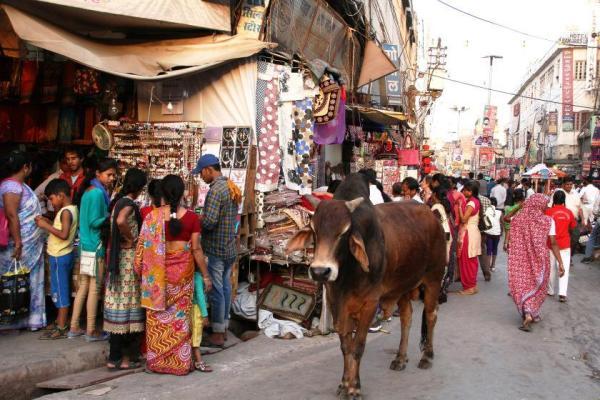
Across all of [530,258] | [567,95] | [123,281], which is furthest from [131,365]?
[567,95]

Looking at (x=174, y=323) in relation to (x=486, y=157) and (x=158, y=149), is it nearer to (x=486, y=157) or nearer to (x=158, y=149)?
(x=158, y=149)

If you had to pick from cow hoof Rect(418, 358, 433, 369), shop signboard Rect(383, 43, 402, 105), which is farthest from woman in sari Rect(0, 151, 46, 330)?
shop signboard Rect(383, 43, 402, 105)

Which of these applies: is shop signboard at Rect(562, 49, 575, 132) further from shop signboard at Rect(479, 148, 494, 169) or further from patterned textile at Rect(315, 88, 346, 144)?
patterned textile at Rect(315, 88, 346, 144)

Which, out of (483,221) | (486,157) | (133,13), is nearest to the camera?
(133,13)

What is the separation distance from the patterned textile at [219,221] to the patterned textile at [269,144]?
5.59ft

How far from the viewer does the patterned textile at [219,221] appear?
19.1 feet

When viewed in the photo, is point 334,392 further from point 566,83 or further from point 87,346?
point 566,83

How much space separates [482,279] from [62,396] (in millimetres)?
8579

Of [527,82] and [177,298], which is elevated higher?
[527,82]

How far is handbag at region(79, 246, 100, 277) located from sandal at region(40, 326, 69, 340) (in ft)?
2.34

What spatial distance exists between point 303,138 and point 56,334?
14.2 feet

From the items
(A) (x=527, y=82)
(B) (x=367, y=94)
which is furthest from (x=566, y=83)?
(B) (x=367, y=94)

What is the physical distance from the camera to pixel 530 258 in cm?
745

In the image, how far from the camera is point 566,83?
160 ft
